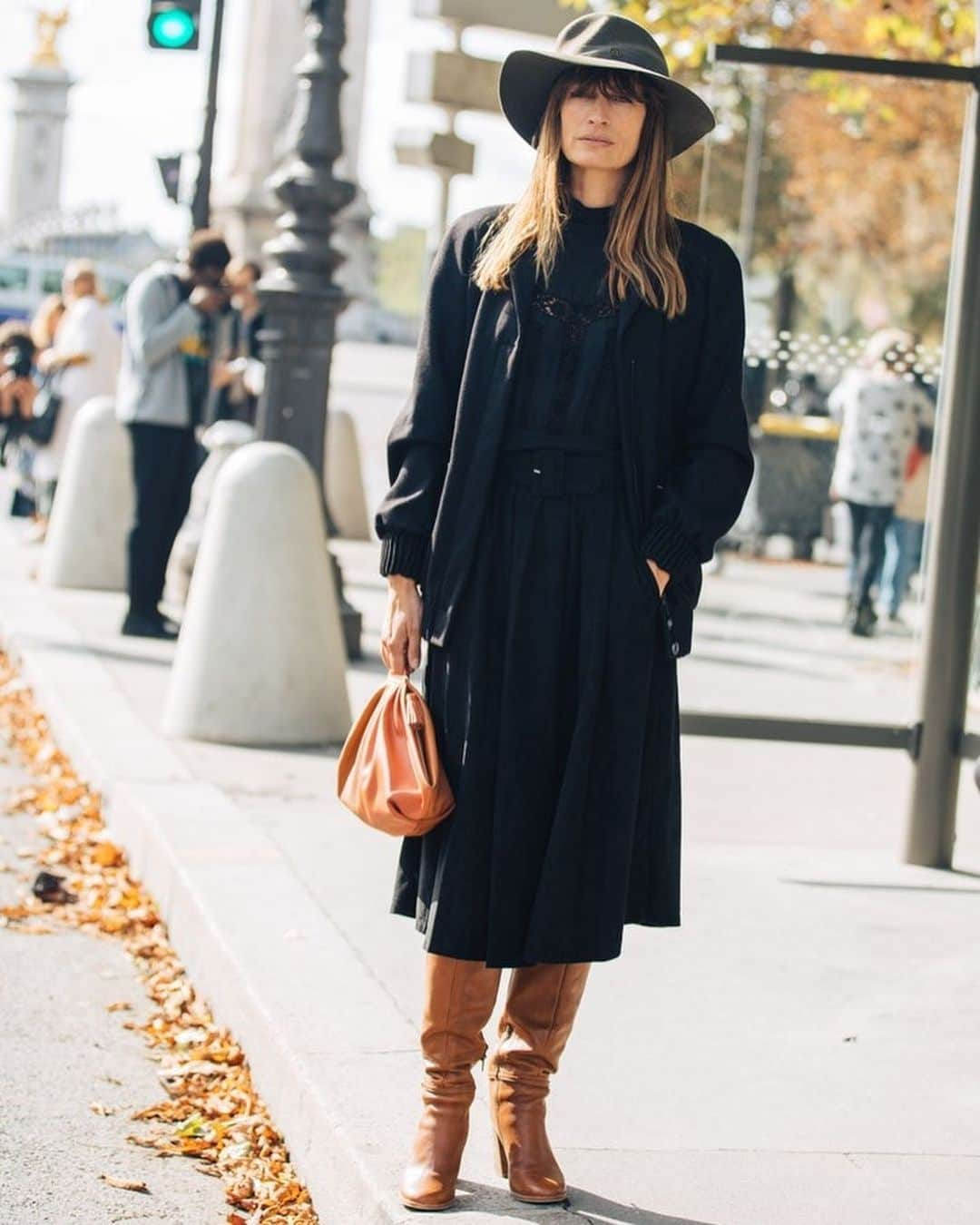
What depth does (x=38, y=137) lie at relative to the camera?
83625 mm

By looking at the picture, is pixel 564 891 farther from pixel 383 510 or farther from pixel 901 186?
pixel 901 186

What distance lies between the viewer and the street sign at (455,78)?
11.7m

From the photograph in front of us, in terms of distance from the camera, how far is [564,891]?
379 cm

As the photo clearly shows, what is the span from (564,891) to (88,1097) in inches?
57.7

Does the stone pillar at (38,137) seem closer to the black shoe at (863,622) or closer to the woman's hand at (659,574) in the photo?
the black shoe at (863,622)

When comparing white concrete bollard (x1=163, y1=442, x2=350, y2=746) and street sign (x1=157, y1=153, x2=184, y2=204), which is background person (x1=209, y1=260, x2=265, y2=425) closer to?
street sign (x1=157, y1=153, x2=184, y2=204)

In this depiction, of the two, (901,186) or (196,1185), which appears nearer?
(196,1185)

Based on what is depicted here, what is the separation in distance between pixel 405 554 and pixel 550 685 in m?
0.34

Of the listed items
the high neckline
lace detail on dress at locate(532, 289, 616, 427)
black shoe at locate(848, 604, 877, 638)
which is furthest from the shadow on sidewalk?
black shoe at locate(848, 604, 877, 638)

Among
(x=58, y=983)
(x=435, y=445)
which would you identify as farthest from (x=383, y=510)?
(x=58, y=983)

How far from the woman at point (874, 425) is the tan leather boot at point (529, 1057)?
4162mm

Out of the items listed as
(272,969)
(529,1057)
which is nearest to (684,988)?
(272,969)

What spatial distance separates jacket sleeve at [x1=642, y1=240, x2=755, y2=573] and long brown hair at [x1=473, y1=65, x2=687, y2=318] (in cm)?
10

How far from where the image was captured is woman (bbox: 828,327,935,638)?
7.75m
